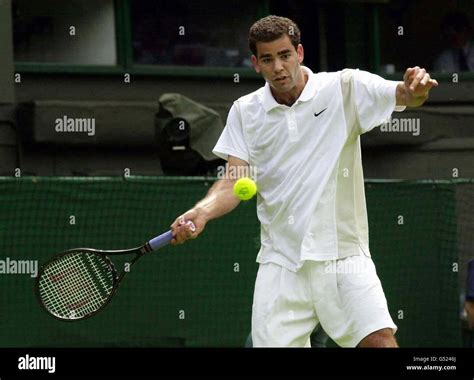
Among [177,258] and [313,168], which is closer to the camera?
[313,168]

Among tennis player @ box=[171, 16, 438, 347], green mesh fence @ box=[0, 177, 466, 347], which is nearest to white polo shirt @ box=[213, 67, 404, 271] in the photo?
tennis player @ box=[171, 16, 438, 347]

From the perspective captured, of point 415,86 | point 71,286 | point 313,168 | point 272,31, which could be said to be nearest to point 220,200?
point 313,168

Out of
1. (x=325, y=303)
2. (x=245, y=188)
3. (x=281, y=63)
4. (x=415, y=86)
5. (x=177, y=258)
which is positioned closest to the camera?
(x=415, y=86)

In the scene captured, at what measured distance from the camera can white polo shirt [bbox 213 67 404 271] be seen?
6.66 m

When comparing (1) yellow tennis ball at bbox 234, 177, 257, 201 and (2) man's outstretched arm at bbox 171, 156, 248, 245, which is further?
(2) man's outstretched arm at bbox 171, 156, 248, 245

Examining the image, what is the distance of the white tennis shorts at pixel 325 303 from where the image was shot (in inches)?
259

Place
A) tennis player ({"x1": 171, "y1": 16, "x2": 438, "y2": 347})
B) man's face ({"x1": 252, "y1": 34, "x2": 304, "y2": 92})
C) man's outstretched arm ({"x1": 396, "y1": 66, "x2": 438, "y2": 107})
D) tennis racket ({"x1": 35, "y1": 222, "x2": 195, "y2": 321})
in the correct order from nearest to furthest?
man's outstretched arm ({"x1": 396, "y1": 66, "x2": 438, "y2": 107}) → tennis player ({"x1": 171, "y1": 16, "x2": 438, "y2": 347}) → man's face ({"x1": 252, "y1": 34, "x2": 304, "y2": 92}) → tennis racket ({"x1": 35, "y1": 222, "x2": 195, "y2": 321})

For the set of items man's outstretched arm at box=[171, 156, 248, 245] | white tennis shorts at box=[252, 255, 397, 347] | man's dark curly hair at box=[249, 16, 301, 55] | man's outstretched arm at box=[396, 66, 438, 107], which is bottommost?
white tennis shorts at box=[252, 255, 397, 347]

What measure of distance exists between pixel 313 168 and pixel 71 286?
148cm

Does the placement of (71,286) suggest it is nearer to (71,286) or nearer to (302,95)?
(71,286)

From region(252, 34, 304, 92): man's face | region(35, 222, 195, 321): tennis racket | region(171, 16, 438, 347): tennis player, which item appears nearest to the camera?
region(171, 16, 438, 347): tennis player

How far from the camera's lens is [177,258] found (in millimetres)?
10852

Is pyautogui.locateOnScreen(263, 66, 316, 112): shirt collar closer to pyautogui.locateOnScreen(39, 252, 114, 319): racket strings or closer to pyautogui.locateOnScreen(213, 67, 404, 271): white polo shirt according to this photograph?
pyautogui.locateOnScreen(213, 67, 404, 271): white polo shirt
